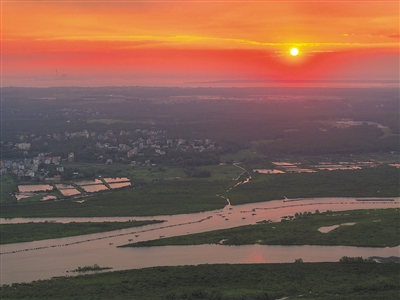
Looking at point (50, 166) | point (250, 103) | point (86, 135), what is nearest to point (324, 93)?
point (250, 103)

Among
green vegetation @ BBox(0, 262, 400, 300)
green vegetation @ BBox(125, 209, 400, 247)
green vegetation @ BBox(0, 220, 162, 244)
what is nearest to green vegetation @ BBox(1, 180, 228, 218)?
green vegetation @ BBox(0, 220, 162, 244)

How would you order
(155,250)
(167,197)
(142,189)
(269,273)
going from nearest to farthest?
(269,273)
(155,250)
(167,197)
(142,189)

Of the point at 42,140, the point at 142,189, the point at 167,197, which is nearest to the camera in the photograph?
the point at 167,197

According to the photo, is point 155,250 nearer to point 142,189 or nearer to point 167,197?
point 167,197

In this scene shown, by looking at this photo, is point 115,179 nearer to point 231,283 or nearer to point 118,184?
point 118,184

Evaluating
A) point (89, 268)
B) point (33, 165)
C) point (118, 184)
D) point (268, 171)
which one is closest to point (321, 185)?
point (268, 171)

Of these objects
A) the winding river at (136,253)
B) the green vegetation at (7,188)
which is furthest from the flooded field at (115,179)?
the winding river at (136,253)
